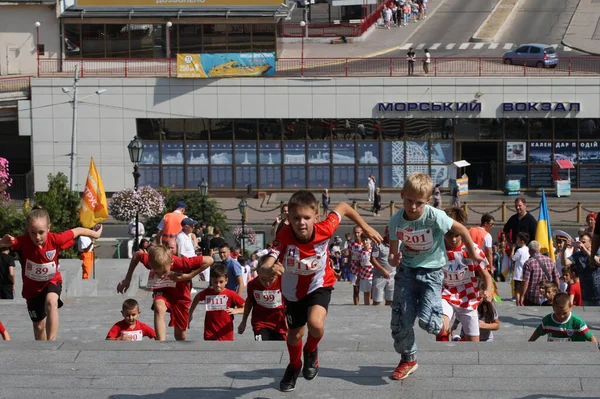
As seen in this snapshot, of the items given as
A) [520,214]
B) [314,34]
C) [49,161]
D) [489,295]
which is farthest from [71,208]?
[314,34]

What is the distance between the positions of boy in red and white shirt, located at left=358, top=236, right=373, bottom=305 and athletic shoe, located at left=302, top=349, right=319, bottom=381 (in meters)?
9.44

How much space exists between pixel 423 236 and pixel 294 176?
38753 millimetres

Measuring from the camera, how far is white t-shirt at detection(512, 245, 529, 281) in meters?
17.9

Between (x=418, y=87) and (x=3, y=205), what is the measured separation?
20612 millimetres

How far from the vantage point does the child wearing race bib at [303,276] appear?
9.62 meters

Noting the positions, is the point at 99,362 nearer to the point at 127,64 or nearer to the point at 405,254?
the point at 405,254

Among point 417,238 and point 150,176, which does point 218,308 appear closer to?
point 417,238

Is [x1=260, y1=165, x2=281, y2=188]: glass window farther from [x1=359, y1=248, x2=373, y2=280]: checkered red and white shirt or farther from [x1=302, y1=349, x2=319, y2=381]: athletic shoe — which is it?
[x1=302, y1=349, x2=319, y2=381]: athletic shoe

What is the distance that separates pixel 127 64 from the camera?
4934 centimetres

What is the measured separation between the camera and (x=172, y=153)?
4859cm

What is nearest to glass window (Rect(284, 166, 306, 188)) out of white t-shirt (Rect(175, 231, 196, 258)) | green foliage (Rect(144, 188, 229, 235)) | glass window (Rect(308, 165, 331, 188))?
glass window (Rect(308, 165, 331, 188))

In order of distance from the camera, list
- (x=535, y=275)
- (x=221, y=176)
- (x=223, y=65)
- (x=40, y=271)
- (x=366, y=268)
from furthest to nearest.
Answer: (x=221, y=176) → (x=223, y=65) → (x=366, y=268) → (x=535, y=275) → (x=40, y=271)

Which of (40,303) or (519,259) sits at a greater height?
(40,303)

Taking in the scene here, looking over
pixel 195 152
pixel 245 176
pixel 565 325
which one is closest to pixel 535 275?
pixel 565 325
